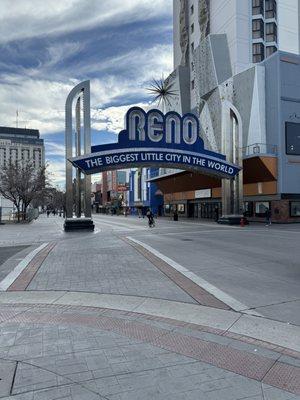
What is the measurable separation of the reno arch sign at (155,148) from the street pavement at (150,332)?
51.9ft

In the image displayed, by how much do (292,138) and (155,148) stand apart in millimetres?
14554

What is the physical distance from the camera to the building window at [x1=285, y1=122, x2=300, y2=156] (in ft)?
118

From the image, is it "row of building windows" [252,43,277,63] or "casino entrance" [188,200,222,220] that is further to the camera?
"row of building windows" [252,43,277,63]

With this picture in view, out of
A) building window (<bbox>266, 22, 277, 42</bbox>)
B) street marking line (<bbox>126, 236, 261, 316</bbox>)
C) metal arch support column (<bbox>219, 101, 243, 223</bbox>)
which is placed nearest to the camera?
street marking line (<bbox>126, 236, 261, 316</bbox>)

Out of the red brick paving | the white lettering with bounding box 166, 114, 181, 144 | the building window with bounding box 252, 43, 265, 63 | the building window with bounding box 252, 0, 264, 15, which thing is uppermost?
the building window with bounding box 252, 0, 264, 15

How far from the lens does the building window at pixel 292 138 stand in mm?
35938

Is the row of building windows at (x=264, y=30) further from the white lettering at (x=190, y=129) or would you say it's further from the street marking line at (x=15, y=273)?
the street marking line at (x=15, y=273)

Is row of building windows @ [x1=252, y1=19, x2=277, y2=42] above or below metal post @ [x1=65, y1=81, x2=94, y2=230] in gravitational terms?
above

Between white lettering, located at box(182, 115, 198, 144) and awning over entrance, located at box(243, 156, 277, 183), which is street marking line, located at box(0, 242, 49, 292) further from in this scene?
awning over entrance, located at box(243, 156, 277, 183)

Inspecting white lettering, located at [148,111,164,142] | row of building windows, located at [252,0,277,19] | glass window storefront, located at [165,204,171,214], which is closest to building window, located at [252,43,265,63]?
row of building windows, located at [252,0,277,19]

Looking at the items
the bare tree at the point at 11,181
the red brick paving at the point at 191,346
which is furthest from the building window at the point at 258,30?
the red brick paving at the point at 191,346

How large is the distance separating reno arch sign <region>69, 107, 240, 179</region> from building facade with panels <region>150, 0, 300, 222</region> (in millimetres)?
3683

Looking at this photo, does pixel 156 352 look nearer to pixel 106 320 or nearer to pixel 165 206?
pixel 106 320

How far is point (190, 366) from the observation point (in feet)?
14.6
